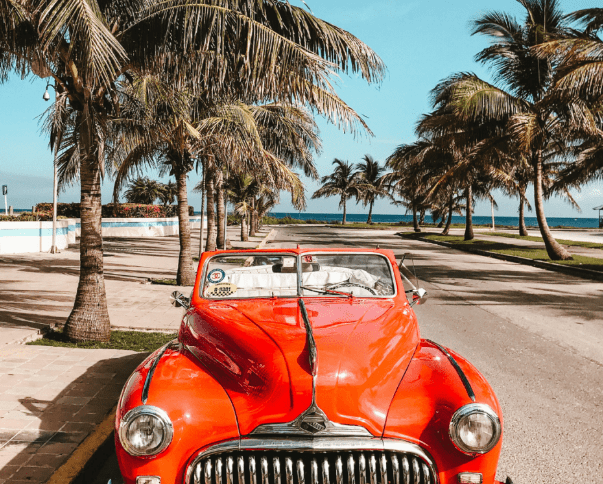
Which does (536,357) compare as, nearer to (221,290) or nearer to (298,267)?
(298,267)

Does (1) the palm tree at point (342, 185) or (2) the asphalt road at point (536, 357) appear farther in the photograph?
(1) the palm tree at point (342, 185)

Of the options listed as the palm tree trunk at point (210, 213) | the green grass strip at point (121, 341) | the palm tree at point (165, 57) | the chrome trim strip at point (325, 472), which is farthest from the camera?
the palm tree trunk at point (210, 213)

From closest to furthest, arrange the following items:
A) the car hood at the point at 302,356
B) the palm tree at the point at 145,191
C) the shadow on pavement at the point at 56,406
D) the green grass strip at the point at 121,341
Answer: the car hood at the point at 302,356 → the shadow on pavement at the point at 56,406 → the green grass strip at the point at 121,341 → the palm tree at the point at 145,191

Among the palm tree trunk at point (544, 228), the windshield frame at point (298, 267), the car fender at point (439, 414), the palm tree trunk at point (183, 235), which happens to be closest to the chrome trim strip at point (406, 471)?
the car fender at point (439, 414)

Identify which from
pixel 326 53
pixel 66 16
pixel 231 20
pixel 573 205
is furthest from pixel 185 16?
pixel 573 205

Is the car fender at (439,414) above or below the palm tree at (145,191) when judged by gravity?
below

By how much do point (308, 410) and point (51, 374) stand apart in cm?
371

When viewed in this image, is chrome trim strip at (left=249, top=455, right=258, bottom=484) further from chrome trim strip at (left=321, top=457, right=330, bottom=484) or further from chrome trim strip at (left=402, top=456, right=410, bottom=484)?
chrome trim strip at (left=402, top=456, right=410, bottom=484)

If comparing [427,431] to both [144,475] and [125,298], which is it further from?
[125,298]

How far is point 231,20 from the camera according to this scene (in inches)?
239

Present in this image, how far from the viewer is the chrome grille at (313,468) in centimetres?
235

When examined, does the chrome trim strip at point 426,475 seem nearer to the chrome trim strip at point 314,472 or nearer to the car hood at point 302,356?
the car hood at point 302,356

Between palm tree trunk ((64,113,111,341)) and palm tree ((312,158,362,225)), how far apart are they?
2153 inches

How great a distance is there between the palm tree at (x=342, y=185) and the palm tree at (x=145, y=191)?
19003 millimetres
